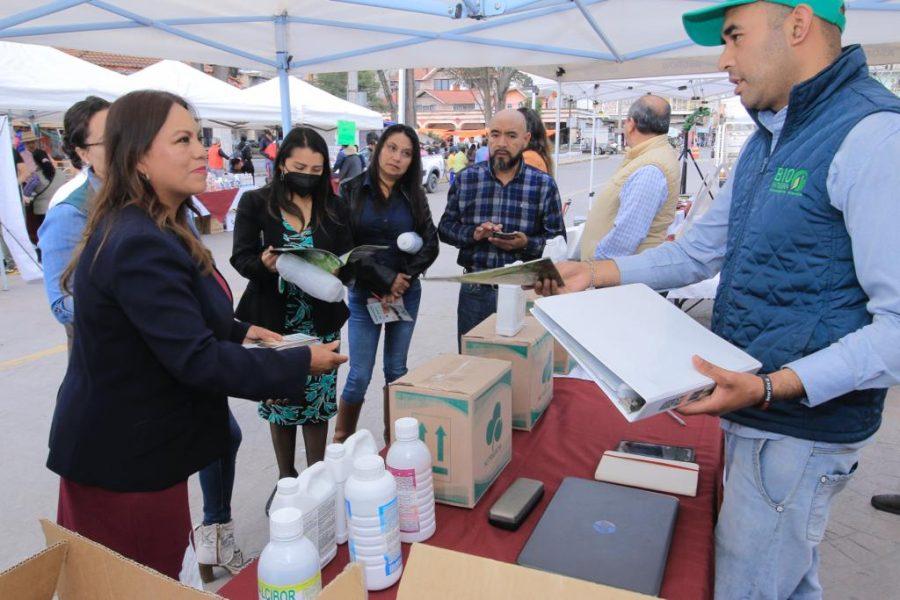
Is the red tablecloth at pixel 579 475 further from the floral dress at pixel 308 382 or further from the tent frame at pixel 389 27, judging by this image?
the tent frame at pixel 389 27

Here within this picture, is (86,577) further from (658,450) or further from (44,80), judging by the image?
(44,80)

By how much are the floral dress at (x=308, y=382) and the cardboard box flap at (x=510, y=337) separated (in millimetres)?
928

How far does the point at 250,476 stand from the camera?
321 centimetres

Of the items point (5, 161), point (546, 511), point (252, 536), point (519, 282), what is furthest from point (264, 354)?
point (5, 161)

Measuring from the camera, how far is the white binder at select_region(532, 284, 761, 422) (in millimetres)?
1150

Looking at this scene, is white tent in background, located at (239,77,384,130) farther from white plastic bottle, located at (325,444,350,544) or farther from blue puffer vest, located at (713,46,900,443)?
blue puffer vest, located at (713,46,900,443)

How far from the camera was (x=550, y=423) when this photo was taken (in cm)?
202

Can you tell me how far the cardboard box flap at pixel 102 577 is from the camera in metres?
0.83

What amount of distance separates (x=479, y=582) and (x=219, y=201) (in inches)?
418

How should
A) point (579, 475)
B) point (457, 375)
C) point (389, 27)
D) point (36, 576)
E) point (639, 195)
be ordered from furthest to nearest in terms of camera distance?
point (389, 27) < point (639, 195) < point (579, 475) < point (457, 375) < point (36, 576)

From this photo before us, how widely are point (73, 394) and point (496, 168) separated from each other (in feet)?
7.83

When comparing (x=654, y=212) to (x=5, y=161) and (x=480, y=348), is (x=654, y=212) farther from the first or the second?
(x=5, y=161)

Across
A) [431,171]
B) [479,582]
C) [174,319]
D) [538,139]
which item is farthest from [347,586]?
[431,171]

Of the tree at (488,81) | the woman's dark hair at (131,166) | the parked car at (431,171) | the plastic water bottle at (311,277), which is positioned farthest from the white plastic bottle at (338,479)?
the tree at (488,81)
